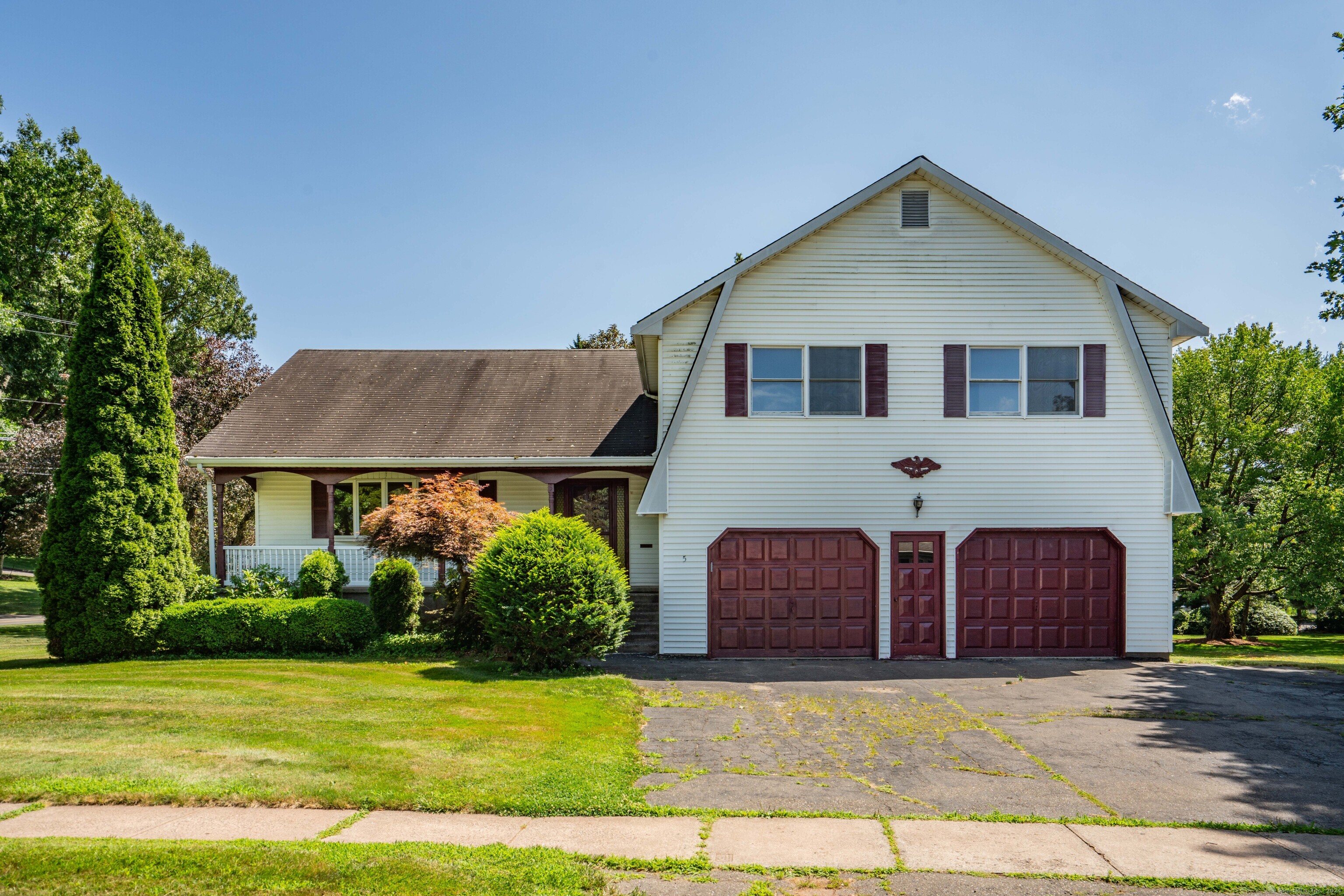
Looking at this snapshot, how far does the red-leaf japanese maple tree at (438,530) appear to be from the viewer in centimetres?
1377

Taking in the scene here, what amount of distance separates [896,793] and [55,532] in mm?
14559

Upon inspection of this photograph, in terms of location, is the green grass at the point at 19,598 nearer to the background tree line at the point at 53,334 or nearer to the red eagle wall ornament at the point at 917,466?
the background tree line at the point at 53,334

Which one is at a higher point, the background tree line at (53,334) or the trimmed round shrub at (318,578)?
the background tree line at (53,334)

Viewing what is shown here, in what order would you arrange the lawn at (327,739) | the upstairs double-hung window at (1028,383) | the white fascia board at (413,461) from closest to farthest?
1. the lawn at (327,739)
2. the upstairs double-hung window at (1028,383)
3. the white fascia board at (413,461)

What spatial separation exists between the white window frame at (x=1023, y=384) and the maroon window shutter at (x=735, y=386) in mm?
4170

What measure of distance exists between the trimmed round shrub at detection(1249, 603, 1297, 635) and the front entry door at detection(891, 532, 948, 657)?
1671 cm

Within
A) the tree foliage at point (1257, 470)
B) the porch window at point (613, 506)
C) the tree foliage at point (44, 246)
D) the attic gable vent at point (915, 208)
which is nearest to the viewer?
the attic gable vent at point (915, 208)

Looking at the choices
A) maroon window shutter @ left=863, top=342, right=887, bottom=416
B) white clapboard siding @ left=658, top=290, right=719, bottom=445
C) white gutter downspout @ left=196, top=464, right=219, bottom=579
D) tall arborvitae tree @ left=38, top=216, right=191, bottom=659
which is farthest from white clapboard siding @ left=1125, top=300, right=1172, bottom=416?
white gutter downspout @ left=196, top=464, right=219, bottom=579

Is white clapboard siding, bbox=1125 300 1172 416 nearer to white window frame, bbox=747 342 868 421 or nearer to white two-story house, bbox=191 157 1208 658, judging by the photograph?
white two-story house, bbox=191 157 1208 658

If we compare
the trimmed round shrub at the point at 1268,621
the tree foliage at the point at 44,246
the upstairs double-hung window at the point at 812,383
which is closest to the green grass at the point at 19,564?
the tree foliage at the point at 44,246

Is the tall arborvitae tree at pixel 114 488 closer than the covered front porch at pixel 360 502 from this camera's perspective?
Yes

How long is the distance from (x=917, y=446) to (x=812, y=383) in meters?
2.28

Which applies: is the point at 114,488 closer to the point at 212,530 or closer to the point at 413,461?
the point at 212,530

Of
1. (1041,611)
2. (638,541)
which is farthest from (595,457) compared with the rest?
(1041,611)
